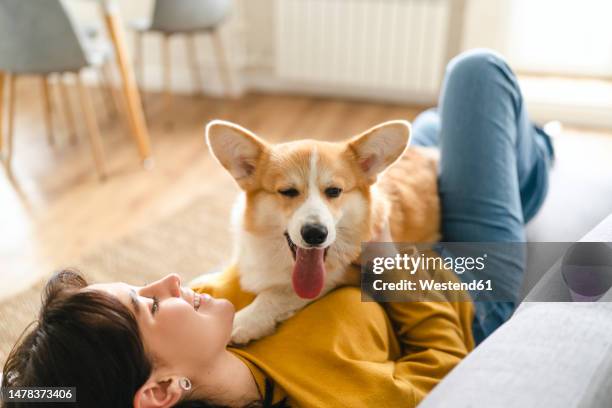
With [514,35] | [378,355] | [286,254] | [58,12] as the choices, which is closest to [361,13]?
[514,35]

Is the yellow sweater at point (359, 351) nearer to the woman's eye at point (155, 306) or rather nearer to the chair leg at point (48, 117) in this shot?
the woman's eye at point (155, 306)

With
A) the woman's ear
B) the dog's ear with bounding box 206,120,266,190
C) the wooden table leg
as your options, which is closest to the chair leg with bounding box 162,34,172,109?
the wooden table leg

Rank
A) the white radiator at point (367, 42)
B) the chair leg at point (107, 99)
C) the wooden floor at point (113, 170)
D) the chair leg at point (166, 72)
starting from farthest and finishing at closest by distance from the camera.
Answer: the chair leg at point (107, 99)
the chair leg at point (166, 72)
the white radiator at point (367, 42)
the wooden floor at point (113, 170)

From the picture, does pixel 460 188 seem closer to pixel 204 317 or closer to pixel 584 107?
pixel 204 317

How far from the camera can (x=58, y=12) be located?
253 centimetres

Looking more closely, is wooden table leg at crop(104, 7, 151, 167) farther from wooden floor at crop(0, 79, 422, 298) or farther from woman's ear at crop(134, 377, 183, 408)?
woman's ear at crop(134, 377, 183, 408)

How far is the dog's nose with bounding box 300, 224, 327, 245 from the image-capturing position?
112 centimetres

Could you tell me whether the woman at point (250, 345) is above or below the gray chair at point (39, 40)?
below

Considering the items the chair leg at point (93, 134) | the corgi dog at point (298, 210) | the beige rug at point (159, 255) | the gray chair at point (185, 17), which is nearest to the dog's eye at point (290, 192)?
the corgi dog at point (298, 210)

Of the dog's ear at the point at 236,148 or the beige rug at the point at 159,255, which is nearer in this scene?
the dog's ear at the point at 236,148

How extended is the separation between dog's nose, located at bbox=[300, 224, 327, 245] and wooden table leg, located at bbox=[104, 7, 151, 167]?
78.2 inches

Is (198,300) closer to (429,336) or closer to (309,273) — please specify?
(309,273)

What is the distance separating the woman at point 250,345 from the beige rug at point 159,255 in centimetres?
99

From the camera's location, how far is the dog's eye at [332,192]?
121 centimetres
